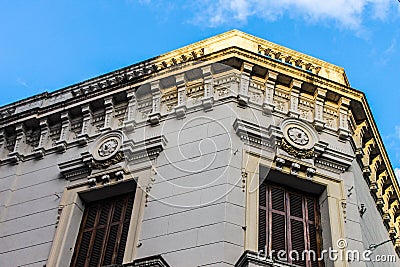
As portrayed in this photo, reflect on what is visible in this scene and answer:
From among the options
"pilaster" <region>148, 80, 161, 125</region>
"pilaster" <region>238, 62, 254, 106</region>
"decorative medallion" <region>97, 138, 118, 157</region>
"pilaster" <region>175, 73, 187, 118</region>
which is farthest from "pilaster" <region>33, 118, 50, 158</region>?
"pilaster" <region>238, 62, 254, 106</region>

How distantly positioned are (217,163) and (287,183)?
6.47ft

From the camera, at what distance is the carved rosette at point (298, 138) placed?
14.6 meters

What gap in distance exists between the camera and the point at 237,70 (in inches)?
622

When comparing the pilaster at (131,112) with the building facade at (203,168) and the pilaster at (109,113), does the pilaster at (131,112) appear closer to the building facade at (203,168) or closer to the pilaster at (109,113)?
the building facade at (203,168)

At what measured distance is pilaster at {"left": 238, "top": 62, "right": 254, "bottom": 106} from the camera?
1515 cm

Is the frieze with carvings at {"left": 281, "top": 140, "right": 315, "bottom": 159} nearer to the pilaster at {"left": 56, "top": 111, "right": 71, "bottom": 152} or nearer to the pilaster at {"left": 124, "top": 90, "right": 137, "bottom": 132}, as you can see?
the pilaster at {"left": 124, "top": 90, "right": 137, "bottom": 132}

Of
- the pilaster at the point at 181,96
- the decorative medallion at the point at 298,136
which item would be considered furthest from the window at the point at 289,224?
the pilaster at the point at 181,96

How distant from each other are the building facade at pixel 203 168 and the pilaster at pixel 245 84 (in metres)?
0.03

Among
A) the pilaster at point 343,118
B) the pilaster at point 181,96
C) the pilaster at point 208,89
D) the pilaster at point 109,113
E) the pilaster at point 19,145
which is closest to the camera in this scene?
the pilaster at point 208,89

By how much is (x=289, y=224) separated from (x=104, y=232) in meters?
4.41

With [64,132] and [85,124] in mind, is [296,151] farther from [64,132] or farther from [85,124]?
[64,132]

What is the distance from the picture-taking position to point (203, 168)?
13820 millimetres

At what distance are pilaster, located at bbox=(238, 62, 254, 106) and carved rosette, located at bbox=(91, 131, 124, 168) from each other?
3378 mm

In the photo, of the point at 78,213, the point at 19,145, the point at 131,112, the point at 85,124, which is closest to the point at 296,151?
the point at 131,112
